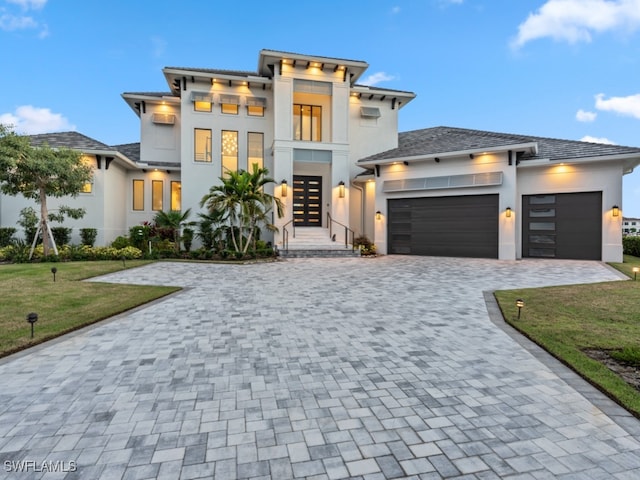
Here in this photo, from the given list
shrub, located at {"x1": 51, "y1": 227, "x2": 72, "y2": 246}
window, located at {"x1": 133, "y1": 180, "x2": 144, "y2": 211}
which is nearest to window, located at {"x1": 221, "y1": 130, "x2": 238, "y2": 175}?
window, located at {"x1": 133, "y1": 180, "x2": 144, "y2": 211}

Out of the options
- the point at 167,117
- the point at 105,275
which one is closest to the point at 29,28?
the point at 167,117

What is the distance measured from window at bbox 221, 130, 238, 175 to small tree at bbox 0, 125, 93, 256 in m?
6.26

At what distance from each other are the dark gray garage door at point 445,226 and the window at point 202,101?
1061 cm

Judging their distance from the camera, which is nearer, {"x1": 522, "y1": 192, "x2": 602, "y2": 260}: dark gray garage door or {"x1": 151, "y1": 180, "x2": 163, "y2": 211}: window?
{"x1": 522, "y1": 192, "x2": 602, "y2": 260}: dark gray garage door

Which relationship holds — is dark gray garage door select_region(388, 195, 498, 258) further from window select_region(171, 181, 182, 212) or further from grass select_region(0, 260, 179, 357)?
grass select_region(0, 260, 179, 357)

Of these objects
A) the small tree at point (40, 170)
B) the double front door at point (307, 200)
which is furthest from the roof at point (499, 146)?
the small tree at point (40, 170)

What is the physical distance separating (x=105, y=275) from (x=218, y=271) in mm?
3163

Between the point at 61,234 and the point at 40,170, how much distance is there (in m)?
3.83

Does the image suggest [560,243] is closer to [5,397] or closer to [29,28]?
[5,397]

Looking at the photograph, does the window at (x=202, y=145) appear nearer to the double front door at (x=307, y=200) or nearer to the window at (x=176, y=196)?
the window at (x=176, y=196)

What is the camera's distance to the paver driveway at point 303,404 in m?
2.22

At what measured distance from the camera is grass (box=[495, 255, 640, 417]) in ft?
11.1

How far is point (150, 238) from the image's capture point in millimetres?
14656

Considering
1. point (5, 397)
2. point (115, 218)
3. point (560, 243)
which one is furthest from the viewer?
point (115, 218)
